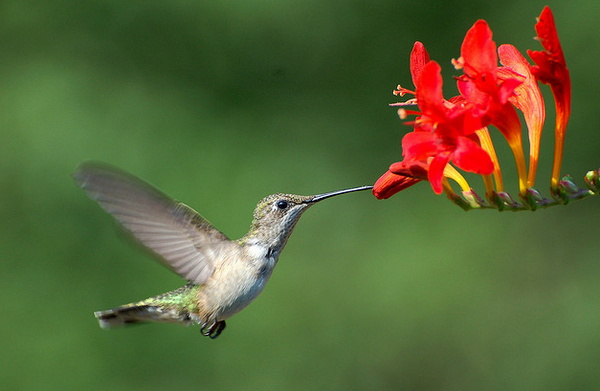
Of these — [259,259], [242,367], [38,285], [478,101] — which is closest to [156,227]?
[259,259]

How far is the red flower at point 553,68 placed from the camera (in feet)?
4.98

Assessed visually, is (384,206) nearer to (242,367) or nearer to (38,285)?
(242,367)

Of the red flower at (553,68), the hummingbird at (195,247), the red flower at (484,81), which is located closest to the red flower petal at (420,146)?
the red flower at (484,81)

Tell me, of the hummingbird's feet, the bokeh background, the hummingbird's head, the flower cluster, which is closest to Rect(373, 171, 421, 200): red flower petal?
the flower cluster

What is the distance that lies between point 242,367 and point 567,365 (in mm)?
1967

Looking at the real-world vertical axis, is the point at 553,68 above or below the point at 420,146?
above

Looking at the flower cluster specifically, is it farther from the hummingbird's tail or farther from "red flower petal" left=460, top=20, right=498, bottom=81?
the hummingbird's tail

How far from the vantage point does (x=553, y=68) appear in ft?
5.20

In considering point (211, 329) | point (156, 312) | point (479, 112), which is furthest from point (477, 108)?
point (156, 312)

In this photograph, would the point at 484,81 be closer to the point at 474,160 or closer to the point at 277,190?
the point at 474,160

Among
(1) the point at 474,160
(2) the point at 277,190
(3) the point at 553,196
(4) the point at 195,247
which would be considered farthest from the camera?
(2) the point at 277,190

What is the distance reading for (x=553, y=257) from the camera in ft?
15.0

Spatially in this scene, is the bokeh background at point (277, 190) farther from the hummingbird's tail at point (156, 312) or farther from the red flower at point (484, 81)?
the red flower at point (484, 81)

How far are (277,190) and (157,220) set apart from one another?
2.48 metres
